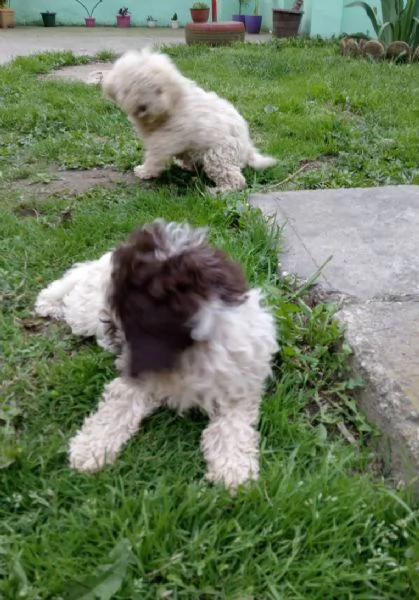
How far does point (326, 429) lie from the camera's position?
2236mm

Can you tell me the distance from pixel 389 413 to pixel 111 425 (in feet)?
3.21

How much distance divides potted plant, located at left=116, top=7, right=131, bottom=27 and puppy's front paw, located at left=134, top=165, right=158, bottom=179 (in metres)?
14.0

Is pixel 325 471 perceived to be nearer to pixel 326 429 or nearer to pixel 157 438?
pixel 326 429

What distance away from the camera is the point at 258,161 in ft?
15.3

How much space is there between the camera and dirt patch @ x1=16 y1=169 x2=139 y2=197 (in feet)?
→ 14.6

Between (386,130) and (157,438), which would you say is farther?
(386,130)

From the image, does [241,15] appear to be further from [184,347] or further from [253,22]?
[184,347]

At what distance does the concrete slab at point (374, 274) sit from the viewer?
211 cm

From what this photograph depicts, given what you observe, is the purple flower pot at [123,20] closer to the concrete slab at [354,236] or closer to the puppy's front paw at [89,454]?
the concrete slab at [354,236]

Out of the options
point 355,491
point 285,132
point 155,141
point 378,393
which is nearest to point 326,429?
point 378,393

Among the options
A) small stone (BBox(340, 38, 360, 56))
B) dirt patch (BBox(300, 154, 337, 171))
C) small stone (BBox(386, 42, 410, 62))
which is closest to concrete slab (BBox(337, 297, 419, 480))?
dirt patch (BBox(300, 154, 337, 171))

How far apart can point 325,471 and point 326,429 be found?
32 cm

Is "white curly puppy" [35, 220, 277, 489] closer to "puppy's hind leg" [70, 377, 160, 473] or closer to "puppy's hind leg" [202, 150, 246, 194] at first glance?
"puppy's hind leg" [70, 377, 160, 473]

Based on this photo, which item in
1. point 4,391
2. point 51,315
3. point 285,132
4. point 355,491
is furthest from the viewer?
→ point 285,132
